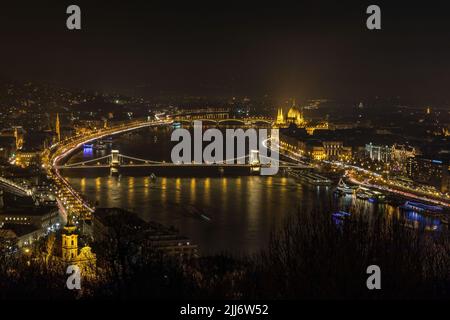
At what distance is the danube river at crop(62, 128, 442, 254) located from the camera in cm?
702

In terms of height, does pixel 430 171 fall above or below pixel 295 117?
below

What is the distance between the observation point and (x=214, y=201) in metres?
9.41

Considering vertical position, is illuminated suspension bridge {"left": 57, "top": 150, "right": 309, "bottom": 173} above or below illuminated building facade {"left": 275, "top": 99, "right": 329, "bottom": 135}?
below

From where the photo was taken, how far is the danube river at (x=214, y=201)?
7.02 metres

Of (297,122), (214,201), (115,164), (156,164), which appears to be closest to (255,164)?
(156,164)

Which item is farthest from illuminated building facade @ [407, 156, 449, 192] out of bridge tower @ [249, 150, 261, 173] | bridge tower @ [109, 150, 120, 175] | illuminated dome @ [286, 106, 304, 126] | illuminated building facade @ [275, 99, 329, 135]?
illuminated dome @ [286, 106, 304, 126]

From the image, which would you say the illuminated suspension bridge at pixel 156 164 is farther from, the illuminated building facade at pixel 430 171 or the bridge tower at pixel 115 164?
the illuminated building facade at pixel 430 171

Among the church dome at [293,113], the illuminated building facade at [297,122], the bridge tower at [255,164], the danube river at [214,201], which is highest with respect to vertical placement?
the church dome at [293,113]

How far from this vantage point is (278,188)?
1098cm

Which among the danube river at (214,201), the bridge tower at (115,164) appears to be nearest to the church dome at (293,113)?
the bridge tower at (115,164)

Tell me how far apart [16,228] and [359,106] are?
3542 cm

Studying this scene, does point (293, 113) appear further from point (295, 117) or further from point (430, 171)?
point (430, 171)

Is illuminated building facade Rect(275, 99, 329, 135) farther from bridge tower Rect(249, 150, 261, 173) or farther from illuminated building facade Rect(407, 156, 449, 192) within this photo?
illuminated building facade Rect(407, 156, 449, 192)

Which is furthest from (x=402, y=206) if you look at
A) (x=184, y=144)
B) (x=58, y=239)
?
(x=184, y=144)
